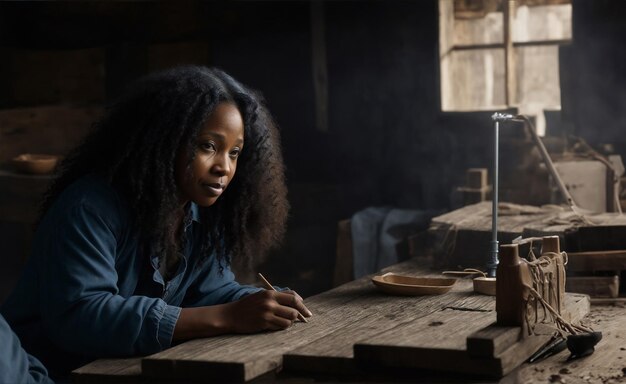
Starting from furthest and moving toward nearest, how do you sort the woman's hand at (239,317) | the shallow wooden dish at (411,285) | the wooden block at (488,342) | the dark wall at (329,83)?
the dark wall at (329,83), the shallow wooden dish at (411,285), the woman's hand at (239,317), the wooden block at (488,342)

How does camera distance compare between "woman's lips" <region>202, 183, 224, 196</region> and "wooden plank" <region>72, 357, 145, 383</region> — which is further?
"woman's lips" <region>202, 183, 224, 196</region>

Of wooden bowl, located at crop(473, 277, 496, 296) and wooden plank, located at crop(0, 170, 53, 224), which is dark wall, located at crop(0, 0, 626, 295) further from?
wooden bowl, located at crop(473, 277, 496, 296)

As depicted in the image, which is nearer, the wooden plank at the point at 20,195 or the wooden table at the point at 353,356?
the wooden table at the point at 353,356


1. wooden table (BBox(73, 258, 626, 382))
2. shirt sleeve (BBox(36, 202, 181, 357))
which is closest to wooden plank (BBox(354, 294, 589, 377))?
wooden table (BBox(73, 258, 626, 382))

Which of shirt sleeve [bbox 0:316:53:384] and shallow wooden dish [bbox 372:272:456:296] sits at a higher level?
shirt sleeve [bbox 0:316:53:384]

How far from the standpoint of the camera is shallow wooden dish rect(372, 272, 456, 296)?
149 inches

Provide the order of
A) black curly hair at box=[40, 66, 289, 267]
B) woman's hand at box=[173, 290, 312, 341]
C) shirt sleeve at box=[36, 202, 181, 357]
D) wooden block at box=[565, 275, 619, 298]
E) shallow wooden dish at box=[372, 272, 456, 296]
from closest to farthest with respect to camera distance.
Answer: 1. shirt sleeve at box=[36, 202, 181, 357]
2. woman's hand at box=[173, 290, 312, 341]
3. black curly hair at box=[40, 66, 289, 267]
4. shallow wooden dish at box=[372, 272, 456, 296]
5. wooden block at box=[565, 275, 619, 298]

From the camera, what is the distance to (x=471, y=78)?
24.0 feet

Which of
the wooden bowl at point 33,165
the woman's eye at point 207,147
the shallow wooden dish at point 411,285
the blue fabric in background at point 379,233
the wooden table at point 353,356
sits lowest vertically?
the blue fabric in background at point 379,233

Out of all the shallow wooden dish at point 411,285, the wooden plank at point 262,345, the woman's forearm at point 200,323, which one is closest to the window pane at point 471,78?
the shallow wooden dish at point 411,285

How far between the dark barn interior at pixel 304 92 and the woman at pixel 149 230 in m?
3.33

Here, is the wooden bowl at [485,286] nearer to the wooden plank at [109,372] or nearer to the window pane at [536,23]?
the wooden plank at [109,372]

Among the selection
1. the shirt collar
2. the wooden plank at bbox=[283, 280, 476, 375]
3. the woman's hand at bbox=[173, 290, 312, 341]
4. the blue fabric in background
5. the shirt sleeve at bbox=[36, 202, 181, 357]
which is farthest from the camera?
the blue fabric in background

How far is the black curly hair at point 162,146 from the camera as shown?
3.17 meters
